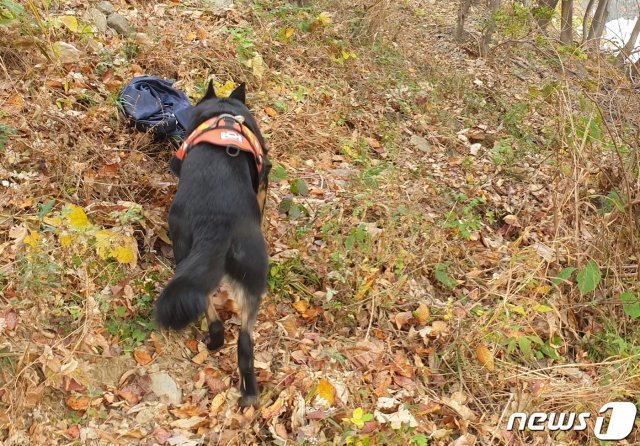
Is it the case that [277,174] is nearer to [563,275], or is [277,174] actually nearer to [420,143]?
[420,143]

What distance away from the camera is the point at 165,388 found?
3.08 m

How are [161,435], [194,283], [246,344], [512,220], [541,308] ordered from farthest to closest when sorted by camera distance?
1. [512,220]
2. [541,308]
3. [246,344]
4. [161,435]
5. [194,283]

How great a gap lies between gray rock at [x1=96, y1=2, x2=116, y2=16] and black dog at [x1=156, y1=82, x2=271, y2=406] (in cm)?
328

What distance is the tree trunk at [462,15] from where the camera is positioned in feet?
27.0

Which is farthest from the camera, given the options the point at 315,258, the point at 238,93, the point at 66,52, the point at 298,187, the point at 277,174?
the point at 66,52

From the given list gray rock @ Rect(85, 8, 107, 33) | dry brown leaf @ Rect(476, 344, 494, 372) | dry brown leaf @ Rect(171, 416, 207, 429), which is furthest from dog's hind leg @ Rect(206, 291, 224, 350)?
gray rock @ Rect(85, 8, 107, 33)

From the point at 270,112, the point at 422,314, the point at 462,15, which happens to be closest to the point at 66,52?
the point at 270,112

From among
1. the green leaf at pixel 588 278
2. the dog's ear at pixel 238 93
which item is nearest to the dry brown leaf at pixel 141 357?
the dog's ear at pixel 238 93

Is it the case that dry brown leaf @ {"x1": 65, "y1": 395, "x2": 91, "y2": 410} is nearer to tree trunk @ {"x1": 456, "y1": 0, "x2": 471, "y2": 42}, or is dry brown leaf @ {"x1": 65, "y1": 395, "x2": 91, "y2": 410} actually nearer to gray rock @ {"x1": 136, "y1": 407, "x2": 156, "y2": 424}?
gray rock @ {"x1": 136, "y1": 407, "x2": 156, "y2": 424}

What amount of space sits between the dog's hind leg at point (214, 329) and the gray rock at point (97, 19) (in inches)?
154

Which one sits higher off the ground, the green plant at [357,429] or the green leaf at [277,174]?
the green leaf at [277,174]

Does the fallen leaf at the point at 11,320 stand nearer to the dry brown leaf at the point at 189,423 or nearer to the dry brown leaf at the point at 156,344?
the dry brown leaf at the point at 156,344

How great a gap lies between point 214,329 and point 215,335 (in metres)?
0.05

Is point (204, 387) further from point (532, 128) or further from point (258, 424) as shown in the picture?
point (532, 128)
